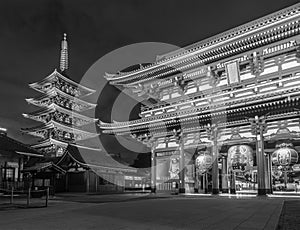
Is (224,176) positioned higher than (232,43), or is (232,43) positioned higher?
(232,43)

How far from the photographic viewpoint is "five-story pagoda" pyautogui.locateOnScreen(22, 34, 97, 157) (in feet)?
144

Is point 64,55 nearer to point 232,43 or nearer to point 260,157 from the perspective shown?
point 232,43

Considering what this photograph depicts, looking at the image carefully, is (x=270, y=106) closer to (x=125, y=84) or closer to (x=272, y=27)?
(x=272, y=27)

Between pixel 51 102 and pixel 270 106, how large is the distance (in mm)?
37274

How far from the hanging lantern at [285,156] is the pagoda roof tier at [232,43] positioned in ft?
25.5

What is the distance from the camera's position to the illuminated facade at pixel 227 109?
63.7ft

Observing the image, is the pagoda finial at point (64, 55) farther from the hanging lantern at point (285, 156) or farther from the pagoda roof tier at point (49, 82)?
the hanging lantern at point (285, 156)

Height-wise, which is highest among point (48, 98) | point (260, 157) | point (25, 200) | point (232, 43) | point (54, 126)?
point (48, 98)

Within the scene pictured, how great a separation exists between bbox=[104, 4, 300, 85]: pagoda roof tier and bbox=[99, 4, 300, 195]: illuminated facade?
0.21 ft

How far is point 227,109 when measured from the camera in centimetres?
2022

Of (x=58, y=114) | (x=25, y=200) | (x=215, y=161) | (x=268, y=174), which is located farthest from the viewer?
(x=58, y=114)

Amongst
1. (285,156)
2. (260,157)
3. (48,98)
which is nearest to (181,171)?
(260,157)

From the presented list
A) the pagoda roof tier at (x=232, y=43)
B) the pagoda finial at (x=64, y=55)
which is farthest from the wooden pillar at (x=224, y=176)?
the pagoda finial at (x=64, y=55)

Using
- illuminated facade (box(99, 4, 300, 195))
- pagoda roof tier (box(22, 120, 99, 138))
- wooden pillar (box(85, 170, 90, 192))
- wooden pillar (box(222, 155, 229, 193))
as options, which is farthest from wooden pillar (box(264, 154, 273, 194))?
pagoda roof tier (box(22, 120, 99, 138))
